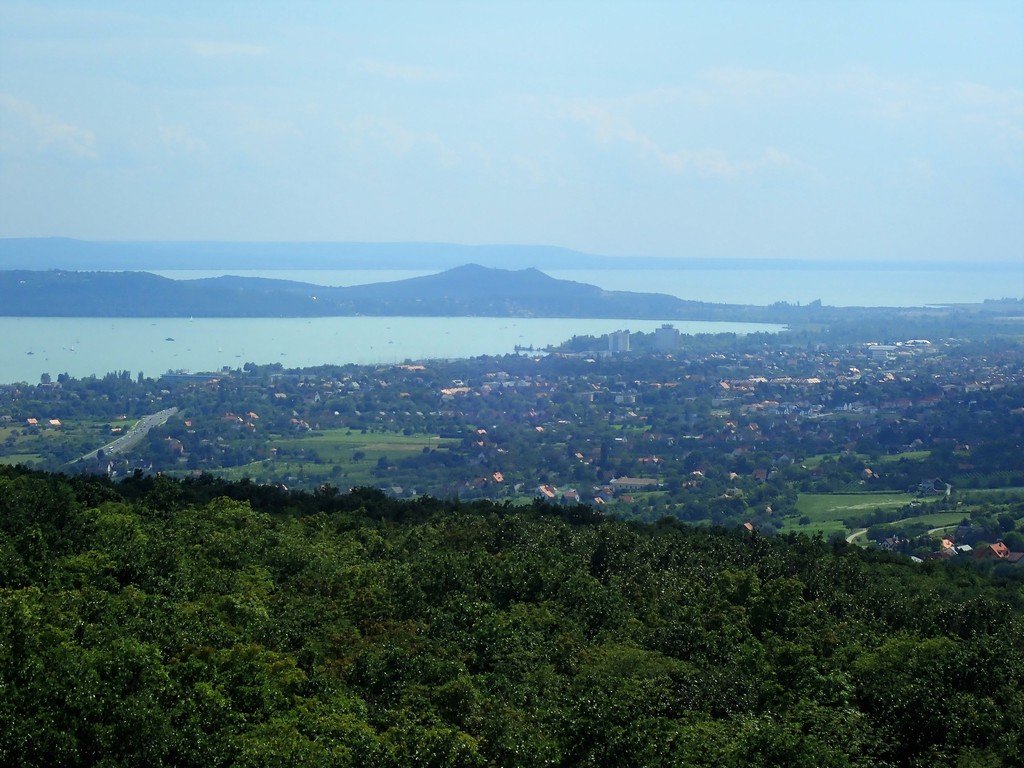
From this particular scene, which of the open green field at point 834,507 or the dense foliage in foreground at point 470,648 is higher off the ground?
the dense foliage in foreground at point 470,648

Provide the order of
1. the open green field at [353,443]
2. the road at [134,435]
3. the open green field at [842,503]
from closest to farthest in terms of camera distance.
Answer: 1. the open green field at [842,503]
2. the road at [134,435]
3. the open green field at [353,443]

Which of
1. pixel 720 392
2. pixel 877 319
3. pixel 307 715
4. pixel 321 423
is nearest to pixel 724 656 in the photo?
pixel 307 715

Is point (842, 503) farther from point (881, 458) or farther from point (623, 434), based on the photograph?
point (623, 434)

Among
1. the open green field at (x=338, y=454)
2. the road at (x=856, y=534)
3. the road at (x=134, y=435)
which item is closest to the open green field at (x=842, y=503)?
the road at (x=856, y=534)

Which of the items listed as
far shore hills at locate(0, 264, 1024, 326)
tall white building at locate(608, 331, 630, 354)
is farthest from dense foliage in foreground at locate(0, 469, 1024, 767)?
far shore hills at locate(0, 264, 1024, 326)

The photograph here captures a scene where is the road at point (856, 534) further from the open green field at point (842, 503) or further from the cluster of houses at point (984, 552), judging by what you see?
the cluster of houses at point (984, 552)

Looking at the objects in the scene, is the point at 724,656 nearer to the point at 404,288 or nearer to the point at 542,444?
the point at 542,444

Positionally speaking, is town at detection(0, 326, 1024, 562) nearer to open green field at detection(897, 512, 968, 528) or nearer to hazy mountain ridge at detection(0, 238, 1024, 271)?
open green field at detection(897, 512, 968, 528)

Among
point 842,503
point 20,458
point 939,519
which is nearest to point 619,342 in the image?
point 842,503
